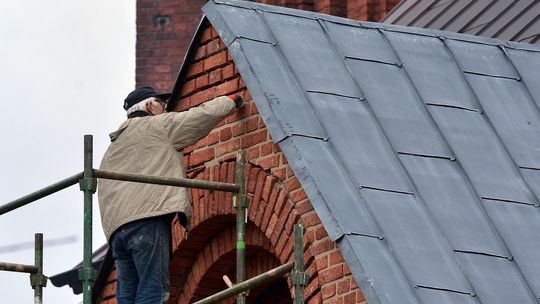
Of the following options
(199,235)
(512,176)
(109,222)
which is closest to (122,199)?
(109,222)

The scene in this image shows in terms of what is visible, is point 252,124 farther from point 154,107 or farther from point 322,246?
point 322,246

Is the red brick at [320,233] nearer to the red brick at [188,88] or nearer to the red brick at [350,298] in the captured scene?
the red brick at [350,298]

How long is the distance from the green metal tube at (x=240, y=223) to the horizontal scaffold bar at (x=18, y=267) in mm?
1192

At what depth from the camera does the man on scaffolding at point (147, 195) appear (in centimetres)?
1336

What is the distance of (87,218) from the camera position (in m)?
13.0

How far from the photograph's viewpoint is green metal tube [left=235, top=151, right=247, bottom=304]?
13.5 m

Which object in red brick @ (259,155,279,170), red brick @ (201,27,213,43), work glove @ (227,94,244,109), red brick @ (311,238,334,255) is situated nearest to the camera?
red brick @ (311,238,334,255)

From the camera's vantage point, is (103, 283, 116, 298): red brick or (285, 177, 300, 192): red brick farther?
(103, 283, 116, 298): red brick

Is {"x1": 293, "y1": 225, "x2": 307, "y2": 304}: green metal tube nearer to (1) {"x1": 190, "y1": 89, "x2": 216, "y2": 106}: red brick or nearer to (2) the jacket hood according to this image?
(2) the jacket hood

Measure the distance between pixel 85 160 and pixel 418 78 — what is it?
7.84 feet

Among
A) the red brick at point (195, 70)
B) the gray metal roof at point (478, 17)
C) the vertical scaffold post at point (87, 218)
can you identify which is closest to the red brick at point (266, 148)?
the red brick at point (195, 70)

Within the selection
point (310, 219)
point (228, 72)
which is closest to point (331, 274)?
point (310, 219)

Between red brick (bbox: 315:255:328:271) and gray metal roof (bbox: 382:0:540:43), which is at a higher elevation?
gray metal roof (bbox: 382:0:540:43)

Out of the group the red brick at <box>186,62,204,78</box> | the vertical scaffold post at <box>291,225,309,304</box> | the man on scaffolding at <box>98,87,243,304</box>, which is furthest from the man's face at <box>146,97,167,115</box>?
the vertical scaffold post at <box>291,225,309,304</box>
